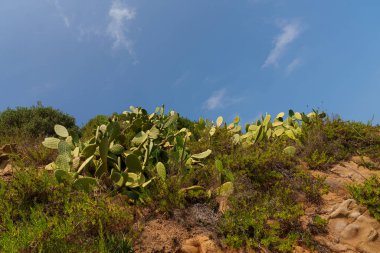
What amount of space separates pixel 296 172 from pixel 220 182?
1449mm

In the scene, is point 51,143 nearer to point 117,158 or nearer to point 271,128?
point 117,158

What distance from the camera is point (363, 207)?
17.5 ft

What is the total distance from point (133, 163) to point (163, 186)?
0.85m

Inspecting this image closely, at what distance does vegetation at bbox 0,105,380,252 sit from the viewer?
4.64m

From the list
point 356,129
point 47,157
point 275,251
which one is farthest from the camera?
point 356,129

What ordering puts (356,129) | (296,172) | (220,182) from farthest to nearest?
1. (356,129)
2. (296,172)
3. (220,182)

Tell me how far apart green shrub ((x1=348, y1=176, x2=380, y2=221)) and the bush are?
38.4 feet

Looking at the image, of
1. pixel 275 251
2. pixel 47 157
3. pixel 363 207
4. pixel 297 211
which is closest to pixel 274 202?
pixel 297 211

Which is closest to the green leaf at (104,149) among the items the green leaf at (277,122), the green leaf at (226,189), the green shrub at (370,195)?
the green leaf at (226,189)

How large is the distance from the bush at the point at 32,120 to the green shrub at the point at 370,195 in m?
11.7

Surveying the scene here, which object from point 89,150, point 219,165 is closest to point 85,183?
point 89,150

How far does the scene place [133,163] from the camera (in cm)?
599

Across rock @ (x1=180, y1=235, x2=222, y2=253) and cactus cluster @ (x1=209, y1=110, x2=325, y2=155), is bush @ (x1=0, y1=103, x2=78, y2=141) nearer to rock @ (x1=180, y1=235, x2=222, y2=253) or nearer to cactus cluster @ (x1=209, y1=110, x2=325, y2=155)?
cactus cluster @ (x1=209, y1=110, x2=325, y2=155)

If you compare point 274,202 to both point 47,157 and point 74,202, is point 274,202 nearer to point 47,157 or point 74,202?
point 74,202
